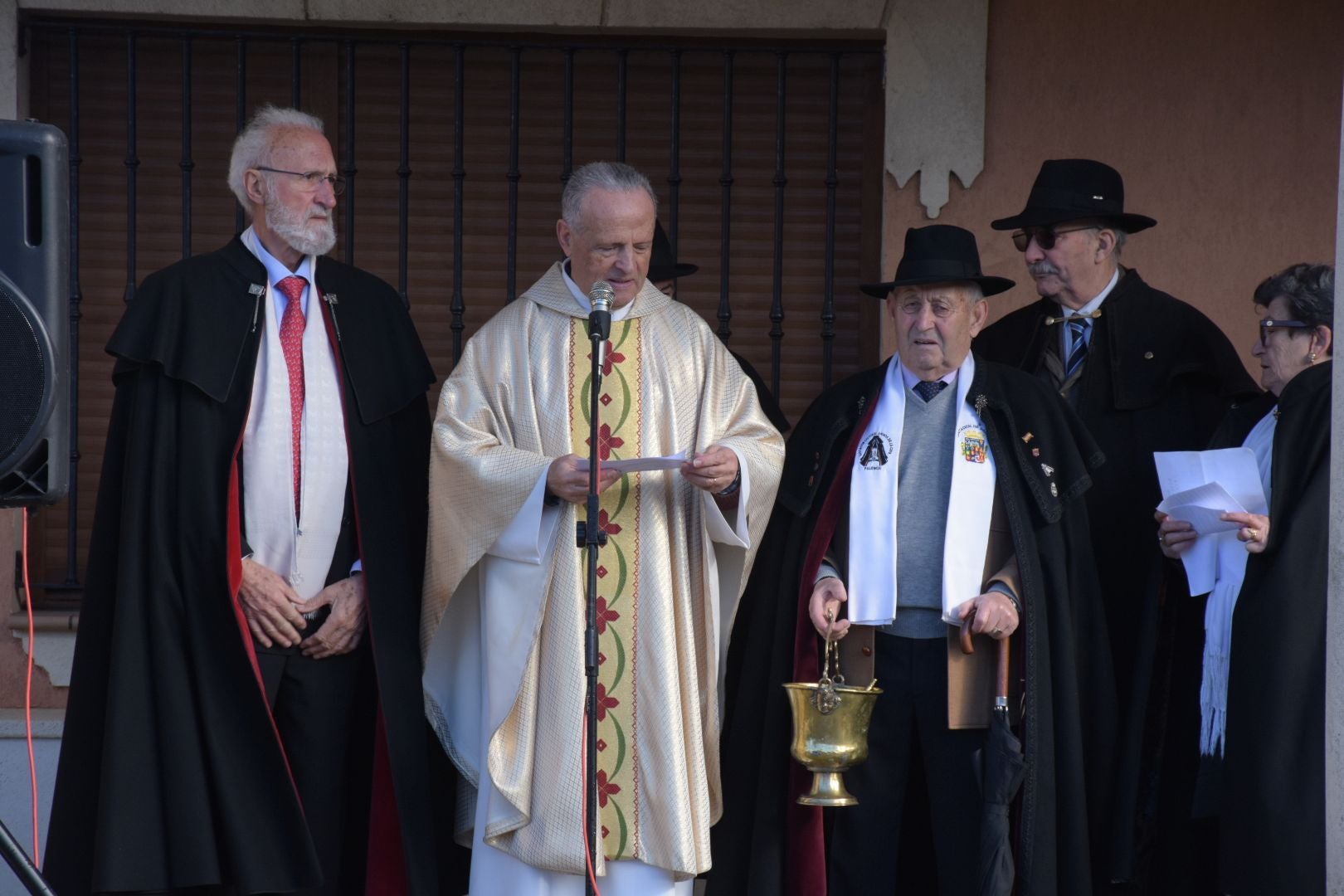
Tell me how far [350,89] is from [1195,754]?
3586 mm

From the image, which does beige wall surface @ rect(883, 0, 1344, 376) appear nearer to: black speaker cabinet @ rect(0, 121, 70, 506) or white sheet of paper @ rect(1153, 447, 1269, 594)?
white sheet of paper @ rect(1153, 447, 1269, 594)

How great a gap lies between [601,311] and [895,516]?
3.55 ft

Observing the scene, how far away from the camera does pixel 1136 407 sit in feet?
16.1

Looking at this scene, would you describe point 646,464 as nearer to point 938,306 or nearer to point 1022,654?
point 938,306

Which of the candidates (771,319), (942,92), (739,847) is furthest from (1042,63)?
(739,847)

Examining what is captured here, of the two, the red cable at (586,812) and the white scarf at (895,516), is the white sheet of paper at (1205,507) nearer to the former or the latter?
the white scarf at (895,516)

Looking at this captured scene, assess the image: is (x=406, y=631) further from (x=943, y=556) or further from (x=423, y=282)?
(x=423, y=282)

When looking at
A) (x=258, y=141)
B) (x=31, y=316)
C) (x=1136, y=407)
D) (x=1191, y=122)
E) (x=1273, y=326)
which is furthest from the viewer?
(x=1191, y=122)

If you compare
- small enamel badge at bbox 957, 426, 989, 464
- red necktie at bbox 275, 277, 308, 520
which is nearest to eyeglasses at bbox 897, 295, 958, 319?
small enamel badge at bbox 957, 426, 989, 464

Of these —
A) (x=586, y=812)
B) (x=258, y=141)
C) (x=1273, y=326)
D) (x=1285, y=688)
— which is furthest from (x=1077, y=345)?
(x=258, y=141)

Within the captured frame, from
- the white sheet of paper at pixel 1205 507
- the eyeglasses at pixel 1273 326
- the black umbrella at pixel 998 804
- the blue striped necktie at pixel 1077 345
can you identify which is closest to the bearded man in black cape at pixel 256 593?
the black umbrella at pixel 998 804

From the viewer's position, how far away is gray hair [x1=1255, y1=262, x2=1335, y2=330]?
4.49 meters

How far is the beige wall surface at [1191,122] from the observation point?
19.7 ft

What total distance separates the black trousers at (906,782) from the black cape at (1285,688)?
0.65 m
